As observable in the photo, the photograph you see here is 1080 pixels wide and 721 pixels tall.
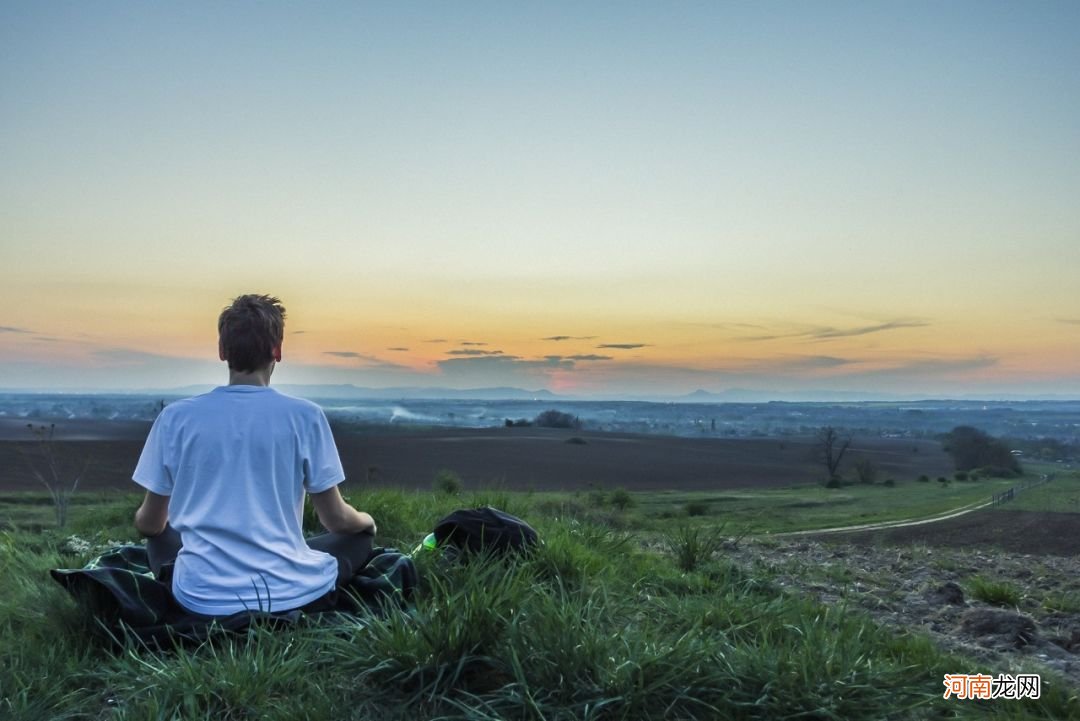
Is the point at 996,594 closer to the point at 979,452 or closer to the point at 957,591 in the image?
the point at 957,591

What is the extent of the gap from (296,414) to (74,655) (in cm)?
142

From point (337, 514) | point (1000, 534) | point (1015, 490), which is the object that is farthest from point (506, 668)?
point (1015, 490)

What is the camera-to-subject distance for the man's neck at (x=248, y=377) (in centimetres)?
364

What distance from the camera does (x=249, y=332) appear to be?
3.58 meters

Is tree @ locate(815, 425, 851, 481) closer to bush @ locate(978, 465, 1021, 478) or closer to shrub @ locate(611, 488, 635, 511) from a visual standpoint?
bush @ locate(978, 465, 1021, 478)

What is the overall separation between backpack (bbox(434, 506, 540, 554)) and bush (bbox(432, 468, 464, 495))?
466cm

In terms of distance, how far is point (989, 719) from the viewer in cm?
309

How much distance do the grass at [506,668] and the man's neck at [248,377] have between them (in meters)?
1.06

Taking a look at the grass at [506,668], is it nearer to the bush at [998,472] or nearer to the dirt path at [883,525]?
the dirt path at [883,525]

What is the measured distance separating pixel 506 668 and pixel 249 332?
5.81ft

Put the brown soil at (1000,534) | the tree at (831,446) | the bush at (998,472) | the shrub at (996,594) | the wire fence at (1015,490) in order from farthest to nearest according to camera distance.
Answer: the tree at (831,446), the bush at (998,472), the wire fence at (1015,490), the brown soil at (1000,534), the shrub at (996,594)

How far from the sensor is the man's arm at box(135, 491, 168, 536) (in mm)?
3707

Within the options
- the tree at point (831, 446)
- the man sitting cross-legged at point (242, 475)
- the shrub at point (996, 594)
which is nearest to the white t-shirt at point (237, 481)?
the man sitting cross-legged at point (242, 475)

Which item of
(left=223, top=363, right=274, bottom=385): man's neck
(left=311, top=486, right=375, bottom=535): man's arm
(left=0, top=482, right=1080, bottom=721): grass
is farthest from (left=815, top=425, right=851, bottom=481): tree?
(left=223, top=363, right=274, bottom=385): man's neck
